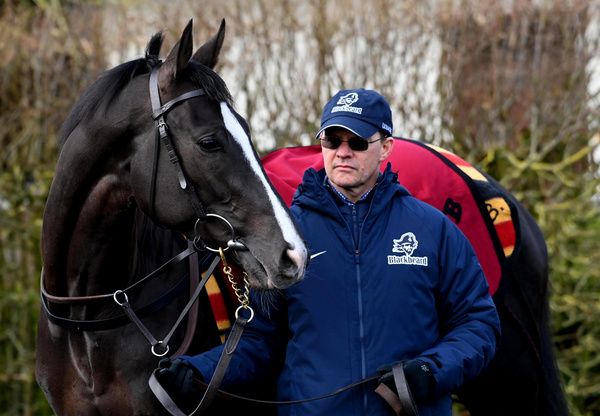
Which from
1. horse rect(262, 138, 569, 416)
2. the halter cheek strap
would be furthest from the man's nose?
horse rect(262, 138, 569, 416)

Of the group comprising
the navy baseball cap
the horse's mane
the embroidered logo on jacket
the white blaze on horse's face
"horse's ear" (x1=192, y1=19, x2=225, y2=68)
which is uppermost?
"horse's ear" (x1=192, y1=19, x2=225, y2=68)

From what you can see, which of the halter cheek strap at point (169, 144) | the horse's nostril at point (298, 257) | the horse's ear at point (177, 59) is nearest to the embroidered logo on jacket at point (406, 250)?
the horse's nostril at point (298, 257)

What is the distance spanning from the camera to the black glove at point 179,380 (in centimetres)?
289

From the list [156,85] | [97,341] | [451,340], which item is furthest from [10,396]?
[451,340]

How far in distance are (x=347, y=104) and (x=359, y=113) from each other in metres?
0.06

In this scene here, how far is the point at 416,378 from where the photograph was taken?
271 cm

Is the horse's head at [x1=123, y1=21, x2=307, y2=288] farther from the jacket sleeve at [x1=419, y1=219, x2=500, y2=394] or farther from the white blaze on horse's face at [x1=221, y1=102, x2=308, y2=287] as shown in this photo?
the jacket sleeve at [x1=419, y1=219, x2=500, y2=394]

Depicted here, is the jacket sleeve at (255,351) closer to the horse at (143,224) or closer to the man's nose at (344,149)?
the horse at (143,224)

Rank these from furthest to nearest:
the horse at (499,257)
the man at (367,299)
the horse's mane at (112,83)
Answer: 1. the horse at (499,257)
2. the horse's mane at (112,83)
3. the man at (367,299)

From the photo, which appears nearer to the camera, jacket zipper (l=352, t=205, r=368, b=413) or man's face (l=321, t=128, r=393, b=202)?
jacket zipper (l=352, t=205, r=368, b=413)

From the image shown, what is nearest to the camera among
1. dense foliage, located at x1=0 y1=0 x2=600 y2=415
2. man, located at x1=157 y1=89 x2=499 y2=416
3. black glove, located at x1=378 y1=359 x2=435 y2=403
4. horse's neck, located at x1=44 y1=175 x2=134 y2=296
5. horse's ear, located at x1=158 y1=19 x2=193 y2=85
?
black glove, located at x1=378 y1=359 x2=435 y2=403

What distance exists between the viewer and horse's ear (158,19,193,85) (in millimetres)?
3025

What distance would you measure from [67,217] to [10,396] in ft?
12.4

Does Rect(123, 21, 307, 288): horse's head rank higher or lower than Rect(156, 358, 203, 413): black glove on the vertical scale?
higher
